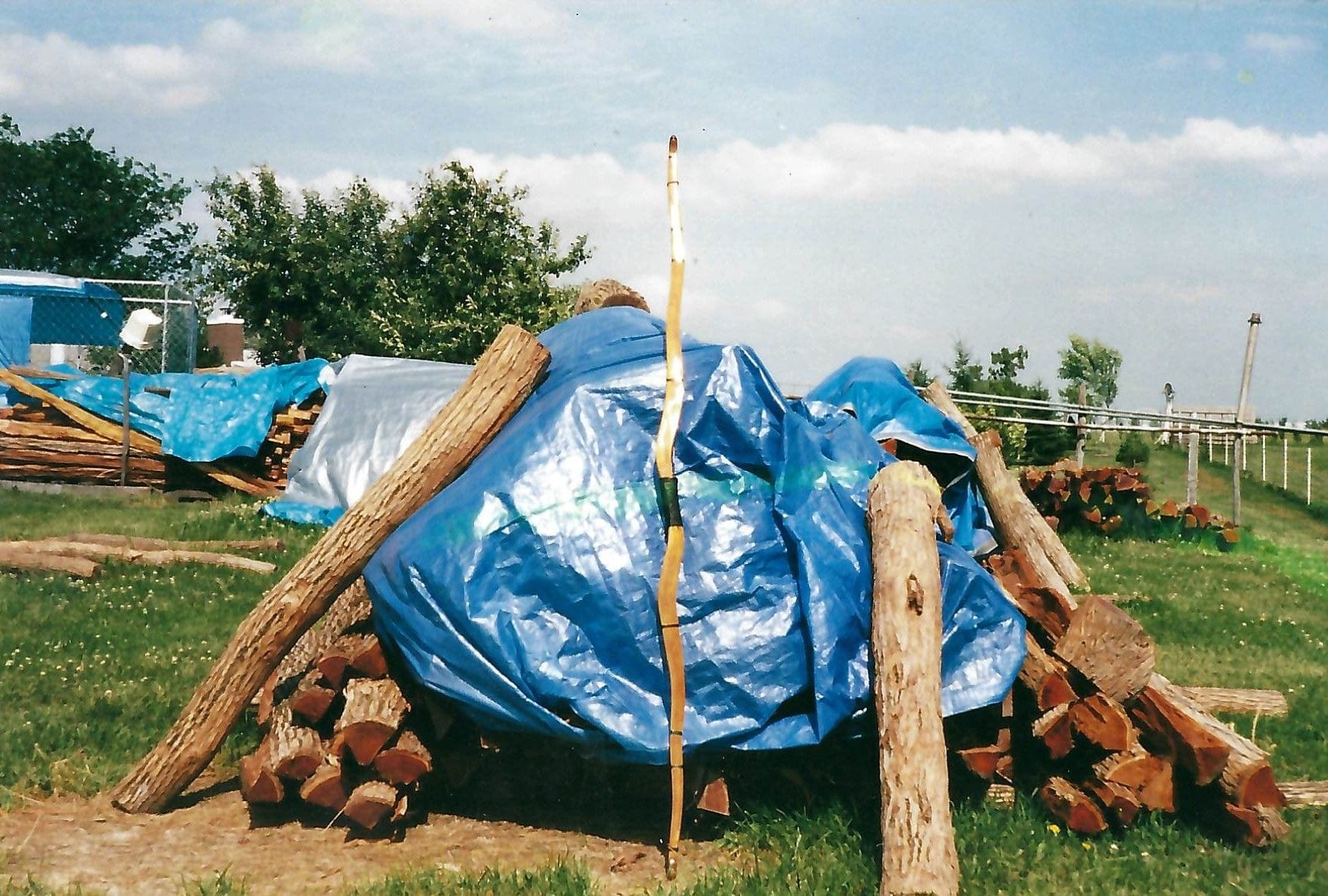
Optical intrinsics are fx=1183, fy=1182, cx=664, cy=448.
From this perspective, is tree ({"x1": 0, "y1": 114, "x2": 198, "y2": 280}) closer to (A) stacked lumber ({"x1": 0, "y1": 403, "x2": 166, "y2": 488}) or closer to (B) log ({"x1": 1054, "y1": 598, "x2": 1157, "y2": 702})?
(A) stacked lumber ({"x1": 0, "y1": 403, "x2": 166, "y2": 488})

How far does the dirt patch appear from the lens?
4.45m

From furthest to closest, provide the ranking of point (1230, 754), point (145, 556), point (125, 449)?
point (125, 449) < point (145, 556) < point (1230, 754)

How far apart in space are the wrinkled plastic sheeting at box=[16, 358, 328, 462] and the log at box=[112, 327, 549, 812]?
956cm

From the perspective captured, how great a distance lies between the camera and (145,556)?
9688 millimetres

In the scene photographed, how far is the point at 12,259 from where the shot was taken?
161 ft

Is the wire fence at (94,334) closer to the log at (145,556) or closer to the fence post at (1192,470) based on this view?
the log at (145,556)

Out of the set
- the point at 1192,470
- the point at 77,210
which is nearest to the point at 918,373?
the point at 1192,470

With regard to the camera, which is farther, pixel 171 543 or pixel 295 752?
pixel 171 543

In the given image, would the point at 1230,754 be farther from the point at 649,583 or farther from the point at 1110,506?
the point at 1110,506

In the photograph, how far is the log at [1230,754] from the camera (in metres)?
4.65

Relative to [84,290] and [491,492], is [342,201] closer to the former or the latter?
[84,290]

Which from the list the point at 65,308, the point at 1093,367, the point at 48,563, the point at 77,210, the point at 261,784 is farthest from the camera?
the point at 1093,367

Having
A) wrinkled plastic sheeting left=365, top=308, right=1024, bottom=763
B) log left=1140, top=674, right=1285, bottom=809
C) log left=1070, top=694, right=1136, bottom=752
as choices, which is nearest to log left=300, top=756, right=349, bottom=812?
wrinkled plastic sheeting left=365, top=308, right=1024, bottom=763

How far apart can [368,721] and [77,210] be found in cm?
5203
